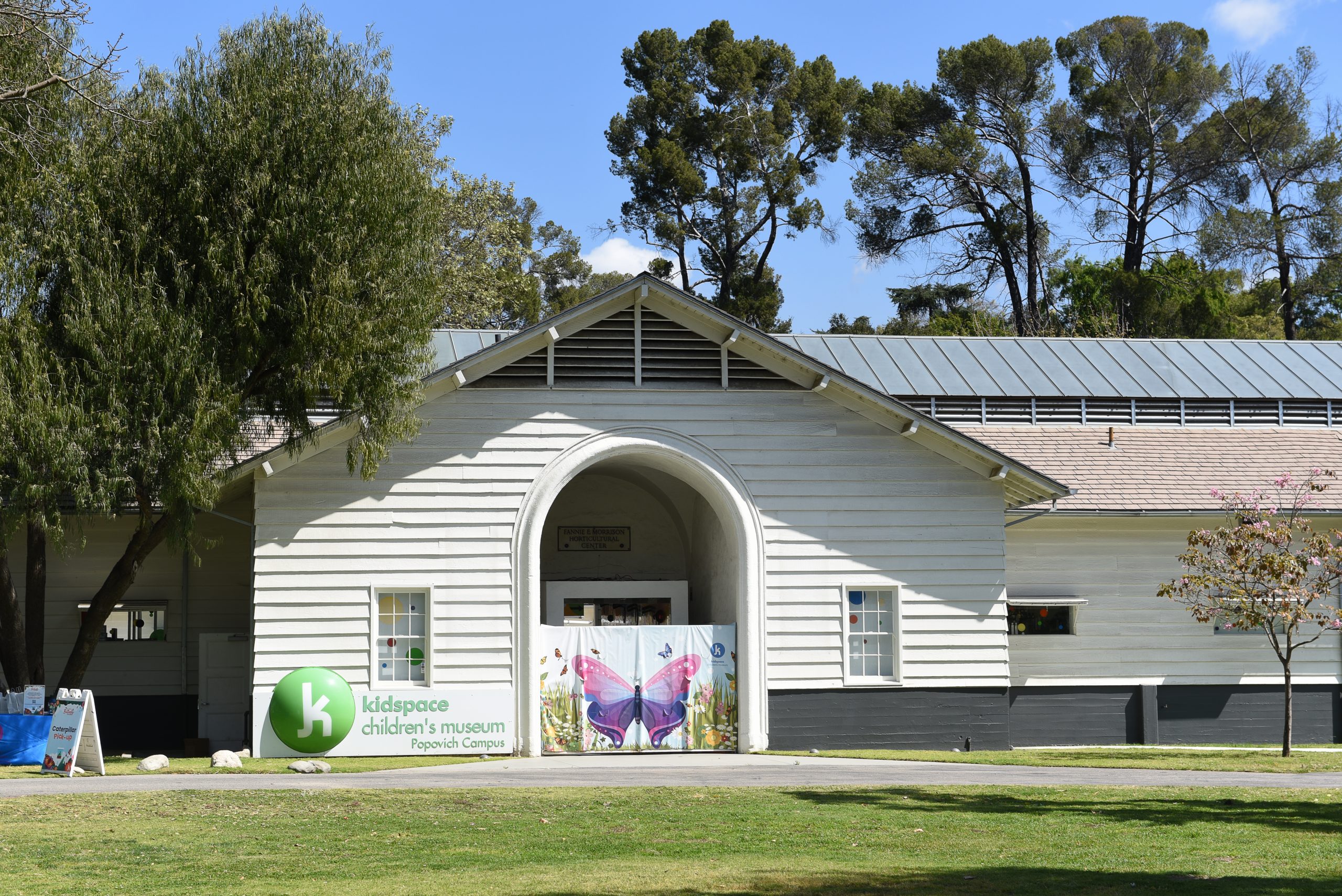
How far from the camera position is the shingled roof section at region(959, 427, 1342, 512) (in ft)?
72.5

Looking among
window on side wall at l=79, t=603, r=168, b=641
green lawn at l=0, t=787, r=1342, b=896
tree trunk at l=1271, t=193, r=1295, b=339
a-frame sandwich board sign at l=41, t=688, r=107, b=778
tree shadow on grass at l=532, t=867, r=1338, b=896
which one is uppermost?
tree trunk at l=1271, t=193, r=1295, b=339

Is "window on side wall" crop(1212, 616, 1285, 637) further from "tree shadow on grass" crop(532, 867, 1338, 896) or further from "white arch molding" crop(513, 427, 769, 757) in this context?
"tree shadow on grass" crop(532, 867, 1338, 896)

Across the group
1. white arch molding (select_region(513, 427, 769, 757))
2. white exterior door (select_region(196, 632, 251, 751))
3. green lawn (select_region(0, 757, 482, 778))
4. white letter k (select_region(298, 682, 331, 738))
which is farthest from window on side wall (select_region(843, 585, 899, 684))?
white exterior door (select_region(196, 632, 251, 751))

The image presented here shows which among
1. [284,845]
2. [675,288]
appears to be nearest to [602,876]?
[284,845]

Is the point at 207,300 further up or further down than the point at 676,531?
further up

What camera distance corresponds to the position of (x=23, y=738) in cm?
1719

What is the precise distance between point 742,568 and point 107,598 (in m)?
8.42

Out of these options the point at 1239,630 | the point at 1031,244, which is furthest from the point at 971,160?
the point at 1239,630

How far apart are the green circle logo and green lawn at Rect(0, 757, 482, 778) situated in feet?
1.04

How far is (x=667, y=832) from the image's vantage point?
11734 millimetres

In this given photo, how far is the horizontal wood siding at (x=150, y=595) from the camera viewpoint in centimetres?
2086

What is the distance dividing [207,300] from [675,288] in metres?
5.98

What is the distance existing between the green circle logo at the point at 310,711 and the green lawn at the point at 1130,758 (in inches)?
228

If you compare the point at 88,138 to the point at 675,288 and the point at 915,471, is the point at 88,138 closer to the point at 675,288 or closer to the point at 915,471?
Answer: the point at 675,288
